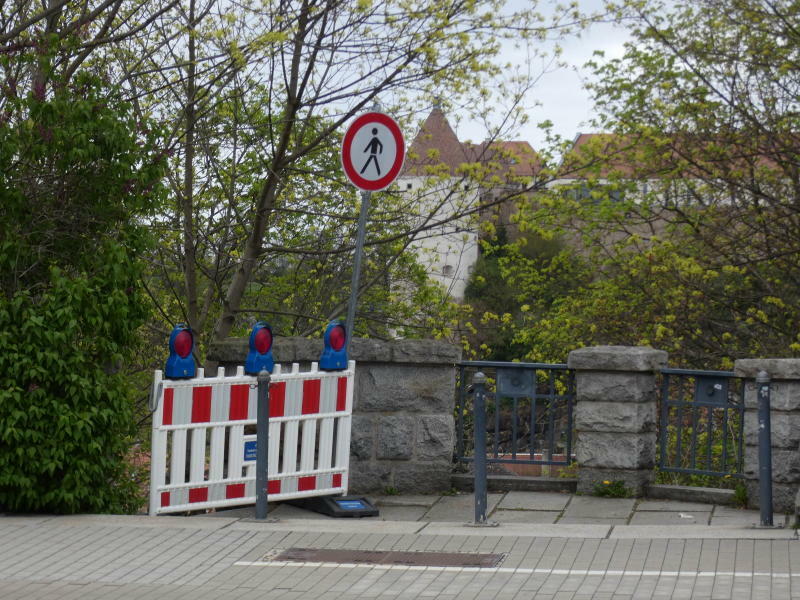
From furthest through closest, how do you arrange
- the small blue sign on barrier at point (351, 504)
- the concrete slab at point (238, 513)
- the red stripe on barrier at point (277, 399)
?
the small blue sign on barrier at point (351, 504) → the red stripe on barrier at point (277, 399) → the concrete slab at point (238, 513)

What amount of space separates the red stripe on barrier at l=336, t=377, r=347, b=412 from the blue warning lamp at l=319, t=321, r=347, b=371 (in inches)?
4.3

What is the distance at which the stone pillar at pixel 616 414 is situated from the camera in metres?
9.51

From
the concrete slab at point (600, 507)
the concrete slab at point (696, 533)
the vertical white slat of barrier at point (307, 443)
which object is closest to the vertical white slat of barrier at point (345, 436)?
the vertical white slat of barrier at point (307, 443)

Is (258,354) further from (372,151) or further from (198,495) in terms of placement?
(372,151)

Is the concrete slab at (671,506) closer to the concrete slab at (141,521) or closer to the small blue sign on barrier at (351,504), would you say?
the small blue sign on barrier at (351,504)

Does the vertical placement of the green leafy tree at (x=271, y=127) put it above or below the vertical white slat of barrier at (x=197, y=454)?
above

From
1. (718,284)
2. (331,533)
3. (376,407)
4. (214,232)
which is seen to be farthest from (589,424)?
(718,284)

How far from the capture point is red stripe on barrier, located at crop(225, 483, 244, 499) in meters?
8.62

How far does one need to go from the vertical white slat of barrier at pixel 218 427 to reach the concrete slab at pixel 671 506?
325 cm

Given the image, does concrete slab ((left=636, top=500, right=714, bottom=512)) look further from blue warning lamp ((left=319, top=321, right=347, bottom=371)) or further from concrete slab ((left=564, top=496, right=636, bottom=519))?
blue warning lamp ((left=319, top=321, right=347, bottom=371))

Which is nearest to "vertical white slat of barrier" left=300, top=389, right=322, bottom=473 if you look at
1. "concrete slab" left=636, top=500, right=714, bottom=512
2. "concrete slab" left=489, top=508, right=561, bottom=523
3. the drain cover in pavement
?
"concrete slab" left=489, top=508, right=561, bottom=523

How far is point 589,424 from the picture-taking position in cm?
962

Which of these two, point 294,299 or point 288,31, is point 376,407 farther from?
point 294,299

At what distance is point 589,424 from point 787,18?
9515 millimetres
